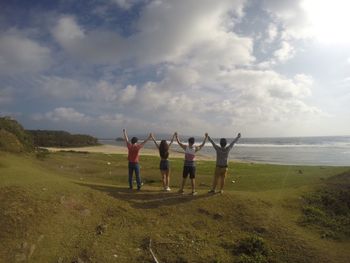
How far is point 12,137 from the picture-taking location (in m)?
23.3

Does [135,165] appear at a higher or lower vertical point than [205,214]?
higher

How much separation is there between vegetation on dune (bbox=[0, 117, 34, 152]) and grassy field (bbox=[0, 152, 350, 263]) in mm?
8540

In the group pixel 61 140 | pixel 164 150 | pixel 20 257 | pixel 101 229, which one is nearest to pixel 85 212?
pixel 101 229

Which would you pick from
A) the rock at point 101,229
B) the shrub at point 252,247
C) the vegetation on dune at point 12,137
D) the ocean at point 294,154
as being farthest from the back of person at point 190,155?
the ocean at point 294,154

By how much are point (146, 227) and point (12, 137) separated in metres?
15.5

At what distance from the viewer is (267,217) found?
41.0 feet

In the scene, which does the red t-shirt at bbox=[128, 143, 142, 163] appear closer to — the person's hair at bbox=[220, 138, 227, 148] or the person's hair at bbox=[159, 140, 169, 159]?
the person's hair at bbox=[159, 140, 169, 159]

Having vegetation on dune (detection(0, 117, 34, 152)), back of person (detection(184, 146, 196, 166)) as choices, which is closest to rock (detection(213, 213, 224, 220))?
back of person (detection(184, 146, 196, 166))

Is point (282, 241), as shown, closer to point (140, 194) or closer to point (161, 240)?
point (161, 240)

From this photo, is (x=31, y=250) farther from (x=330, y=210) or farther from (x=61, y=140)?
(x=61, y=140)

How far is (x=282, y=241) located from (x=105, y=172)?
1490 centimetres

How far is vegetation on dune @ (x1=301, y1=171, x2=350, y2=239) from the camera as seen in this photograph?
12195mm

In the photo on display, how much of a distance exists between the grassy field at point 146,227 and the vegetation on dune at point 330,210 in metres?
0.32

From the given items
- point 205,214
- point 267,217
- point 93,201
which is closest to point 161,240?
point 205,214
